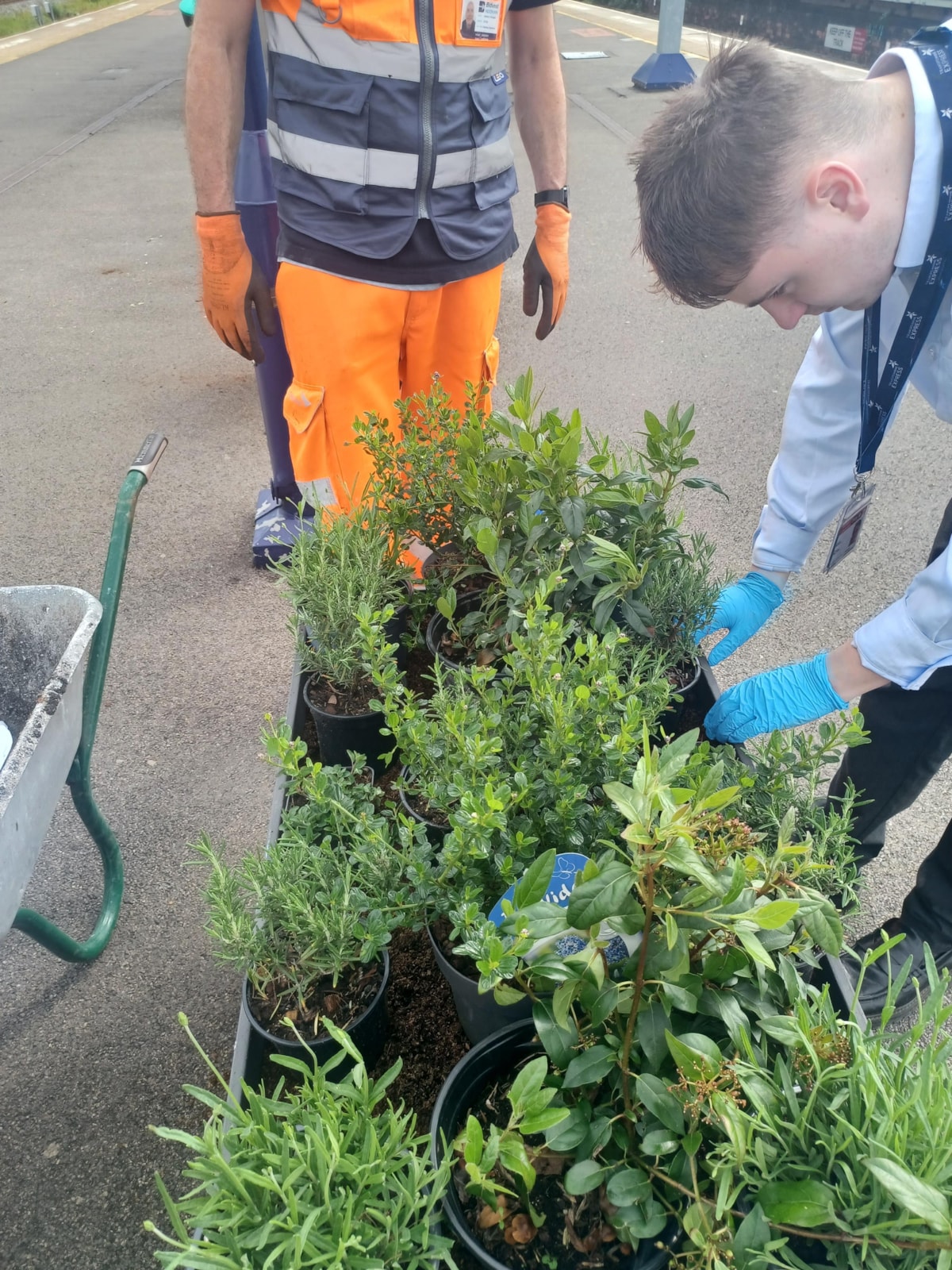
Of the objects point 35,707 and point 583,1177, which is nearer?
point 583,1177

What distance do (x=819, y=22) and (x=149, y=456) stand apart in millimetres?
15010

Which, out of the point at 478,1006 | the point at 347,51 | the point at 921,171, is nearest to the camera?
the point at 478,1006

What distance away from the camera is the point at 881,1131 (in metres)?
0.71

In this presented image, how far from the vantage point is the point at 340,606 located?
154 cm

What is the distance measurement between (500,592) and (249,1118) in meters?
0.95

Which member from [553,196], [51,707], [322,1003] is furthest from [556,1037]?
[553,196]

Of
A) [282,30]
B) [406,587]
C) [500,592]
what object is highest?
[282,30]

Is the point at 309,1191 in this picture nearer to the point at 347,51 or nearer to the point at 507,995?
the point at 507,995

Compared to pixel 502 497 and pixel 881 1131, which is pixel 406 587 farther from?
pixel 881 1131

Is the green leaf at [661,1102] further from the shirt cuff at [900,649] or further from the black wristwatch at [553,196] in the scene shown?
the black wristwatch at [553,196]

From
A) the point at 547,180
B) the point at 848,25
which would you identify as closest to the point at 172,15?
the point at 848,25

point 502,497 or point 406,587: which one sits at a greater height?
point 502,497

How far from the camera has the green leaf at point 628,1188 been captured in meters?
0.83

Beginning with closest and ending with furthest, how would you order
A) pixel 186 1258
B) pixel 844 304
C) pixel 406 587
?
pixel 186 1258
pixel 844 304
pixel 406 587
